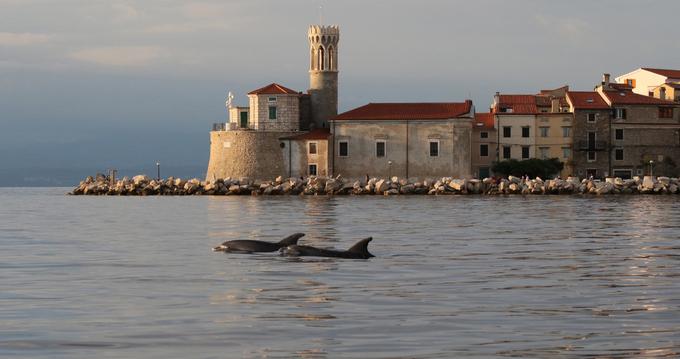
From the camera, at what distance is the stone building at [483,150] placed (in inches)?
2899

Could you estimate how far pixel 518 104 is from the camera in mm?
75062

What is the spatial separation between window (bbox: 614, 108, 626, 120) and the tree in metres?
4.56

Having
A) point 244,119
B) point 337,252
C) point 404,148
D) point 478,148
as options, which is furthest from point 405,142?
point 337,252

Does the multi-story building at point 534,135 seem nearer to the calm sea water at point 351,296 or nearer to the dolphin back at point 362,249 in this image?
the calm sea water at point 351,296

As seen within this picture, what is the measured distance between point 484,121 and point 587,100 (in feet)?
21.0

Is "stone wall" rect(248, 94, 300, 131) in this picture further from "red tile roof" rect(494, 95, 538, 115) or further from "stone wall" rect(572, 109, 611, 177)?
"stone wall" rect(572, 109, 611, 177)

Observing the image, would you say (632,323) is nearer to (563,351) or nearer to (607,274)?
(563,351)

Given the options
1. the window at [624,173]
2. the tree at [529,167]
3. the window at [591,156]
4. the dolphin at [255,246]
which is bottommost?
the dolphin at [255,246]

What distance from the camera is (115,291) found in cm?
1578

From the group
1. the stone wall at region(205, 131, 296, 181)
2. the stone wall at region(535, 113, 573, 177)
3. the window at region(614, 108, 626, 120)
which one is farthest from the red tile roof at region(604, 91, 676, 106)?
the stone wall at region(205, 131, 296, 181)

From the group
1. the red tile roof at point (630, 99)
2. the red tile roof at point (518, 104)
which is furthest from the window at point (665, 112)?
the red tile roof at point (518, 104)

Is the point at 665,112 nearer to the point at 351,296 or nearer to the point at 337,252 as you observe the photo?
the point at 337,252

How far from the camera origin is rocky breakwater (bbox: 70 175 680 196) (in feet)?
212

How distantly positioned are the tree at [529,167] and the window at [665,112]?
23.2 feet
